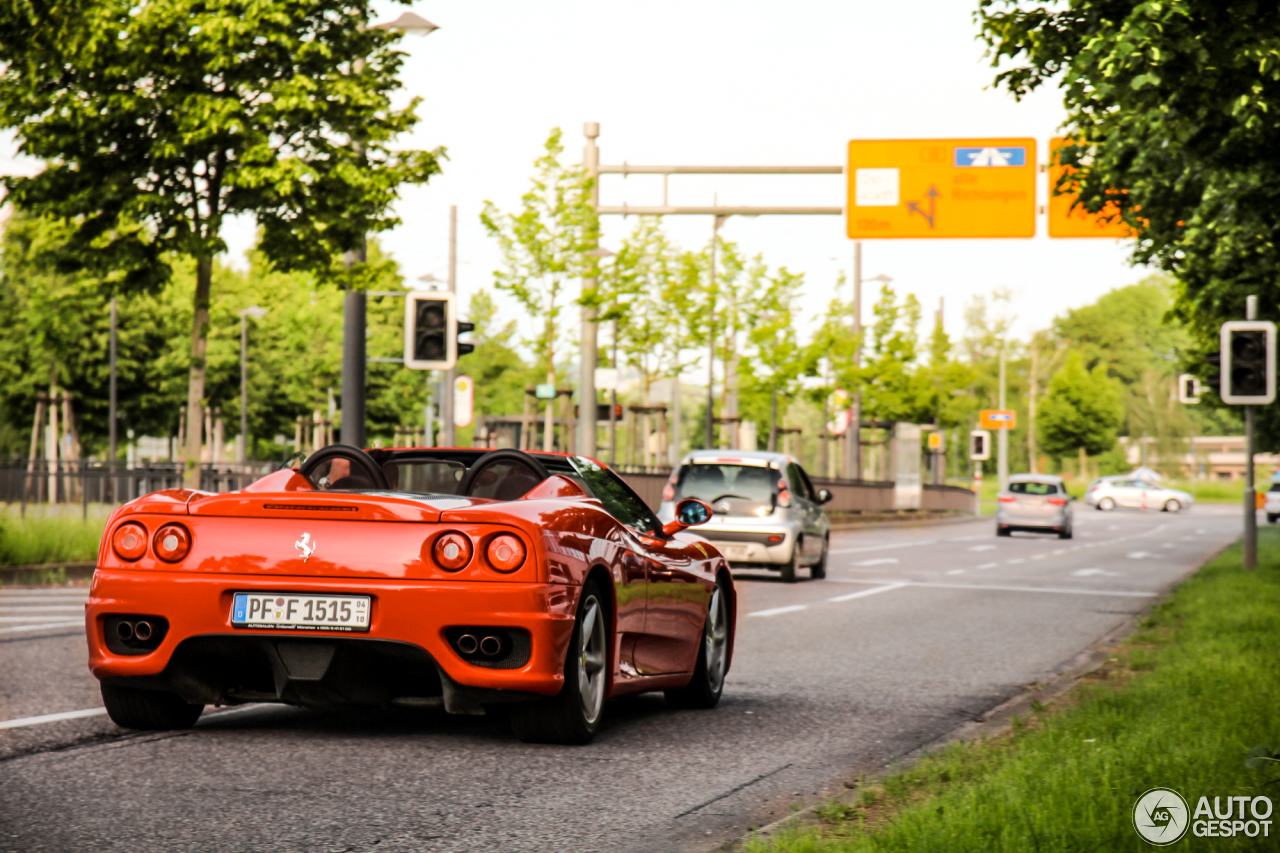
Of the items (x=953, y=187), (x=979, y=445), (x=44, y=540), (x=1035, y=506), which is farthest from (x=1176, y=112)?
(x=979, y=445)

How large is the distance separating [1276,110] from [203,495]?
6.62m

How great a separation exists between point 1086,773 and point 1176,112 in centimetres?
499

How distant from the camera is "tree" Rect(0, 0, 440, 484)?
60.8ft

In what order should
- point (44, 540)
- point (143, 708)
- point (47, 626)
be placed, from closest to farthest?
point (143, 708), point (47, 626), point (44, 540)

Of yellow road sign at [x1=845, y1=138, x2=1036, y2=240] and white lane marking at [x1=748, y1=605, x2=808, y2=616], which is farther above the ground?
yellow road sign at [x1=845, y1=138, x2=1036, y2=240]

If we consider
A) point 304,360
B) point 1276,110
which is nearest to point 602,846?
point 1276,110

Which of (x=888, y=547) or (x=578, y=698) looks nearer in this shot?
(x=578, y=698)

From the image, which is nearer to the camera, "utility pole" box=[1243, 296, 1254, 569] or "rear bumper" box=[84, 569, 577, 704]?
"rear bumper" box=[84, 569, 577, 704]

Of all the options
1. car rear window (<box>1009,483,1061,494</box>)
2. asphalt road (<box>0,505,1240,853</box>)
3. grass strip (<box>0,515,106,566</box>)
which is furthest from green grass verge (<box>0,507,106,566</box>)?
car rear window (<box>1009,483,1061,494</box>)

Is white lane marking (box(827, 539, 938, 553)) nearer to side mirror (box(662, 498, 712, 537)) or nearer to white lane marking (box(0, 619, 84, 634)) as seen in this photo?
white lane marking (box(0, 619, 84, 634))

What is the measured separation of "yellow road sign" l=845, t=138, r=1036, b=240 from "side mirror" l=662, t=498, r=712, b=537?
20.3m

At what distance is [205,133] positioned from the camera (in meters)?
18.5

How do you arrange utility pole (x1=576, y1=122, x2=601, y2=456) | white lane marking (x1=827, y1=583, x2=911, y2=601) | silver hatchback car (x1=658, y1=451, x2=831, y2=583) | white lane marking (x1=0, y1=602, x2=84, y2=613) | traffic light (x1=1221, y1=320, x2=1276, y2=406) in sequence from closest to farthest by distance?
white lane marking (x1=0, y1=602, x2=84, y2=613) → white lane marking (x1=827, y1=583, x2=911, y2=601) → traffic light (x1=1221, y1=320, x2=1276, y2=406) → silver hatchback car (x1=658, y1=451, x2=831, y2=583) → utility pole (x1=576, y1=122, x2=601, y2=456)

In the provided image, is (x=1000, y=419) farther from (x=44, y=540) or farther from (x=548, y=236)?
(x=44, y=540)
